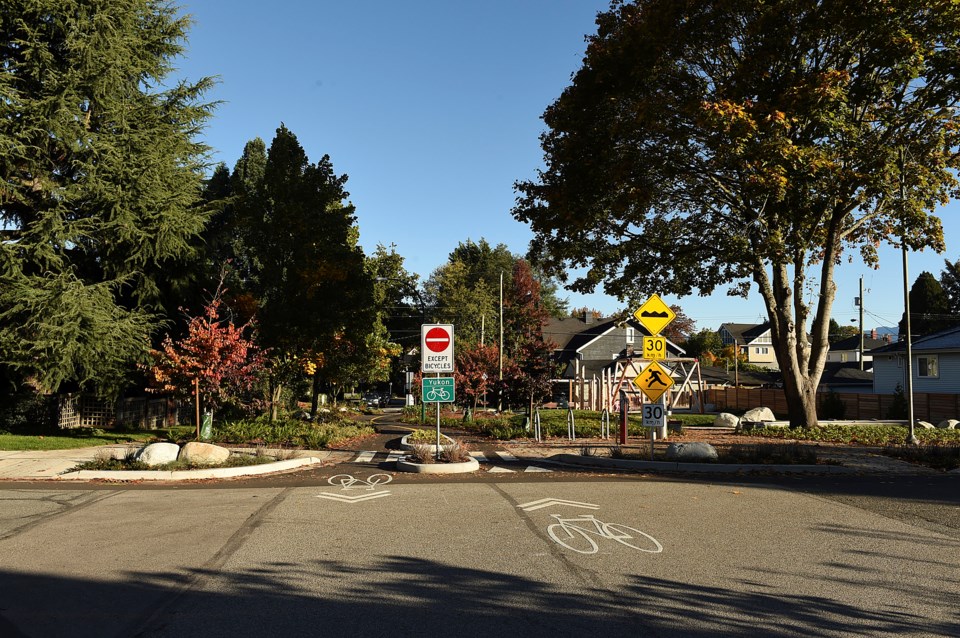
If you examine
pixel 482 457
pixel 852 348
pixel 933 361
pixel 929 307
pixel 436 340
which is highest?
pixel 929 307

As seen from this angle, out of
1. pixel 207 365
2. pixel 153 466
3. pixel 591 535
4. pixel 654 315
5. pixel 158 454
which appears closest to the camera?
pixel 591 535

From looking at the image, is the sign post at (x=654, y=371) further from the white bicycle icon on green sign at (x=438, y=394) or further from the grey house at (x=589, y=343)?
the grey house at (x=589, y=343)

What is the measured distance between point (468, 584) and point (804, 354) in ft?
68.0

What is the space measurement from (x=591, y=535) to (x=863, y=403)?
3516 cm

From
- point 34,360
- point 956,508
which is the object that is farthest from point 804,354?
point 34,360

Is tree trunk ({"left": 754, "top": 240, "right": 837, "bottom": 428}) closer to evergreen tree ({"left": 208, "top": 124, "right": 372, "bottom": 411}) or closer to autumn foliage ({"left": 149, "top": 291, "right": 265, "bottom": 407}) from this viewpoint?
evergreen tree ({"left": 208, "top": 124, "right": 372, "bottom": 411})

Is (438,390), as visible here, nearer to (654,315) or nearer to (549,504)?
(654,315)

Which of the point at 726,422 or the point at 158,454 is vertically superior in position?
the point at 158,454

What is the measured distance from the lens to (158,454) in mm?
13609

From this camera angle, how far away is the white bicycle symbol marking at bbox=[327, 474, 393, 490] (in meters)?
11.8

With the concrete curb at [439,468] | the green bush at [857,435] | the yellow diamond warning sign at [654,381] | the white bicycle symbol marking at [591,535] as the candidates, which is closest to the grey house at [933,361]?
the green bush at [857,435]

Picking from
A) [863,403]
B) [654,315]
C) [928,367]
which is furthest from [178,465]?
[928,367]

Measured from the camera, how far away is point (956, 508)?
9.84m

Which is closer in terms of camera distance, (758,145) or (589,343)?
(758,145)
